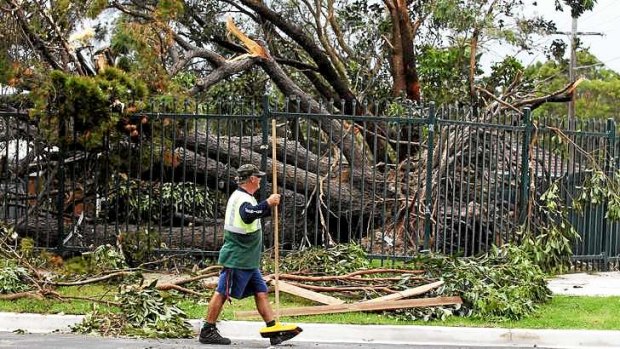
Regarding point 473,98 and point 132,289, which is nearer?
point 132,289

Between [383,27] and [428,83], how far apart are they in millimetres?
1797

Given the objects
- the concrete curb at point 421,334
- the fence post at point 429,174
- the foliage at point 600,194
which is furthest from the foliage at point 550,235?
the concrete curb at point 421,334

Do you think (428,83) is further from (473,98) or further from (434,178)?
(434,178)

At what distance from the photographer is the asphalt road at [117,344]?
770cm

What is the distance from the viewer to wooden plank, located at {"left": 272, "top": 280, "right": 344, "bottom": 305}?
930 centimetres

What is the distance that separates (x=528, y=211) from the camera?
12086 mm

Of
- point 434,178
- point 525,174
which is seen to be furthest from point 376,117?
point 525,174

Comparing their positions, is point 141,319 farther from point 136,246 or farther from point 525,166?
point 525,166

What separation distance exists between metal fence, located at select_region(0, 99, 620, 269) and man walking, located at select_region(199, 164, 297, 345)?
3.38 meters

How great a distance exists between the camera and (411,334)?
340 inches

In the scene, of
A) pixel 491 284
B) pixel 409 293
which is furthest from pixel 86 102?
pixel 491 284

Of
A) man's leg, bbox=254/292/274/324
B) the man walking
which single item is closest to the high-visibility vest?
the man walking

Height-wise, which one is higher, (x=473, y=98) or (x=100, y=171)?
(x=473, y=98)

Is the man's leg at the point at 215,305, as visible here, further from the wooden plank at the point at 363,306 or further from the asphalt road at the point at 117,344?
the wooden plank at the point at 363,306
